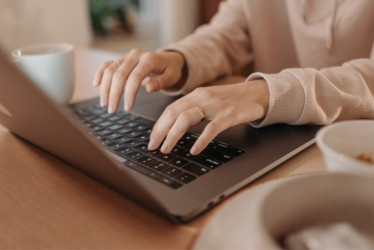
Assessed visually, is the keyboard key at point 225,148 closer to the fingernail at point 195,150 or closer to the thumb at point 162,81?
the fingernail at point 195,150

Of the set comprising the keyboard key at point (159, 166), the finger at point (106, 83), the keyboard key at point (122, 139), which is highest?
the finger at point (106, 83)

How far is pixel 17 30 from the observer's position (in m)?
2.05

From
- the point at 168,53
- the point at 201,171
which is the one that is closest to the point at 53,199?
the point at 201,171

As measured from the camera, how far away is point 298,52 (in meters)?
1.01

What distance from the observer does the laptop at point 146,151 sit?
37cm

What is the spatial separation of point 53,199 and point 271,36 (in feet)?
2.57

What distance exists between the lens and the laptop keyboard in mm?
459

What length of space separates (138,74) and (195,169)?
0.30 meters

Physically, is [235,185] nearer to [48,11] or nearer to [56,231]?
[56,231]

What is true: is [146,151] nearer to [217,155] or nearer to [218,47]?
[217,155]

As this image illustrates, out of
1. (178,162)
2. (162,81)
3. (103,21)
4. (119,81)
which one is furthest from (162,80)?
(103,21)

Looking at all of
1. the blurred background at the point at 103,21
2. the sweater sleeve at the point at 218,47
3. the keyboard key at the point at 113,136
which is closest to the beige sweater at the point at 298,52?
the sweater sleeve at the point at 218,47

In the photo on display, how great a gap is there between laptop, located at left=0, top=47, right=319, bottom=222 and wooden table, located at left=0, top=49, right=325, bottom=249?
0.01 meters

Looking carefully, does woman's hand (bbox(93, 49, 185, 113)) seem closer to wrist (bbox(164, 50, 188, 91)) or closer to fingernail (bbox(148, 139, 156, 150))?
wrist (bbox(164, 50, 188, 91))
